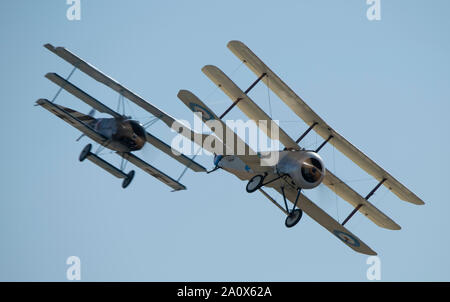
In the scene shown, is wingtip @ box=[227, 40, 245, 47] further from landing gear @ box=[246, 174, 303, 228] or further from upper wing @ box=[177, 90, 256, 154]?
landing gear @ box=[246, 174, 303, 228]

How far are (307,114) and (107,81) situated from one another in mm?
5344

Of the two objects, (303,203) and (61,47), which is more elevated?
(61,47)

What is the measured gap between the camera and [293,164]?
19.3m

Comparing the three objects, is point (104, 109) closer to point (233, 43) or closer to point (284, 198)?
point (233, 43)

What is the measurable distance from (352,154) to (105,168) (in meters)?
6.42

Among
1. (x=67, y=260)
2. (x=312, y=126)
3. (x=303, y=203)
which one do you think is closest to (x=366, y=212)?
(x=303, y=203)

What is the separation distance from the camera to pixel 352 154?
21.2 metres

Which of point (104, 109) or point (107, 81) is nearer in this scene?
point (107, 81)

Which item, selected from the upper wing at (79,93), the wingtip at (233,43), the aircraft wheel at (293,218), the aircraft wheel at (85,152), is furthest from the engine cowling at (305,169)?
the aircraft wheel at (85,152)

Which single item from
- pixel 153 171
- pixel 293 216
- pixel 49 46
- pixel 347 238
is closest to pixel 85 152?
pixel 153 171

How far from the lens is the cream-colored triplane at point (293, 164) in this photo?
760 inches
